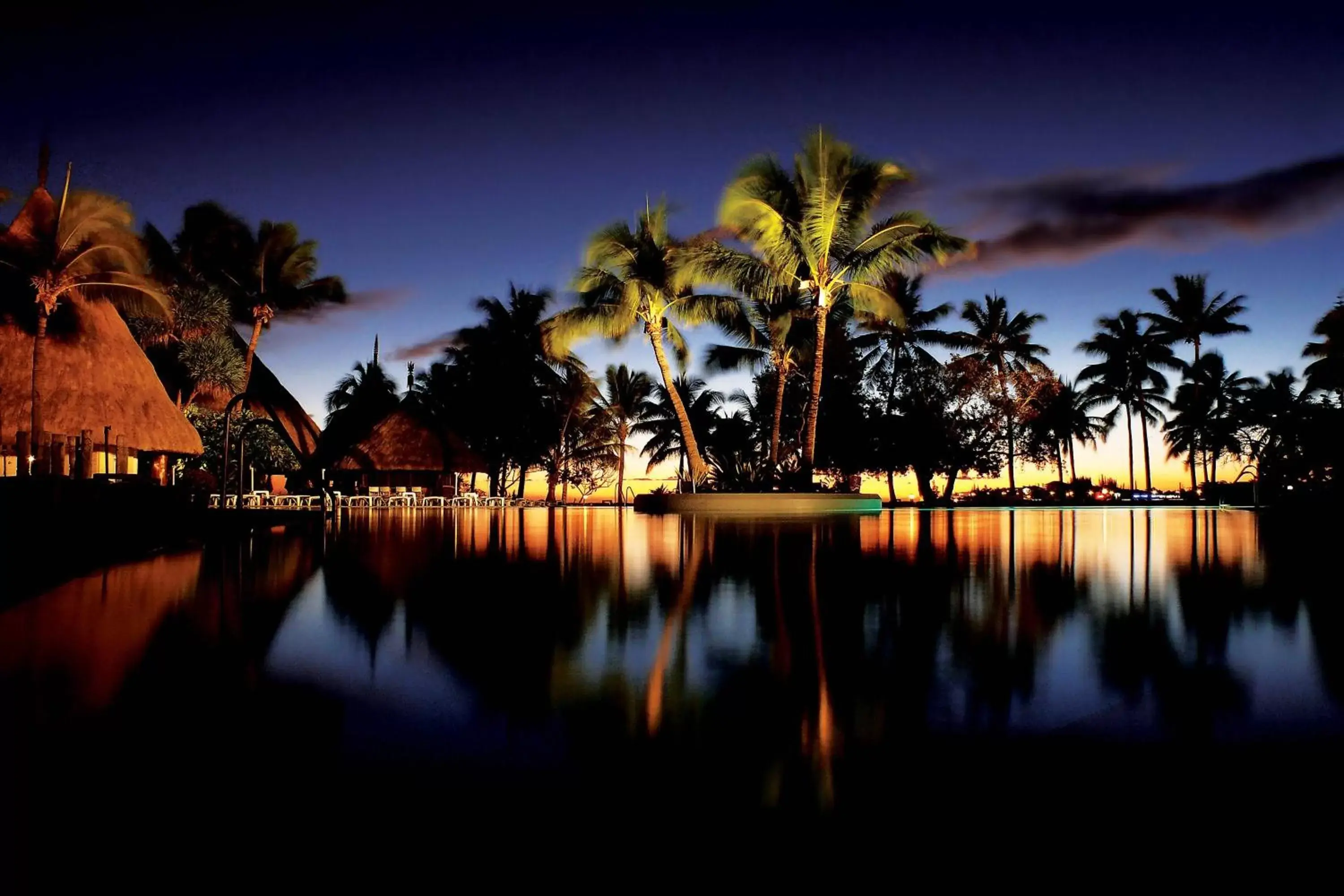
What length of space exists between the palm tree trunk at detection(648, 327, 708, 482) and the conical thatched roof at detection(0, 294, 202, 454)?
11289 mm

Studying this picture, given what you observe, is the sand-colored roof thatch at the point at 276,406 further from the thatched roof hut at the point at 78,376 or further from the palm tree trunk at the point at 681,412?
the palm tree trunk at the point at 681,412

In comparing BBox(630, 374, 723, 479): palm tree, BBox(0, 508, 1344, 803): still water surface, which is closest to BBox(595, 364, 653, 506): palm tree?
BBox(630, 374, 723, 479): palm tree

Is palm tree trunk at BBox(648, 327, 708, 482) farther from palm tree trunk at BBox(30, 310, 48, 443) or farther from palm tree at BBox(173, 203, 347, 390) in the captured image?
palm tree at BBox(173, 203, 347, 390)

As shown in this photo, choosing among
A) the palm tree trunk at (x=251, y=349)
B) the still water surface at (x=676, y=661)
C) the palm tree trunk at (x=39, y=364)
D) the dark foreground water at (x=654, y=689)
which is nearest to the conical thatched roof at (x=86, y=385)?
the palm tree trunk at (x=39, y=364)

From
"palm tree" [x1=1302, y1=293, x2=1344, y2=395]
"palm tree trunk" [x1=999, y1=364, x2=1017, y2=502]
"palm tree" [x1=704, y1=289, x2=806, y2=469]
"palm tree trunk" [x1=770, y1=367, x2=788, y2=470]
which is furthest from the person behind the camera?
"palm tree trunk" [x1=999, y1=364, x2=1017, y2=502]

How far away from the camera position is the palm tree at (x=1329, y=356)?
24500 millimetres

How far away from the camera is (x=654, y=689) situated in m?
2.17

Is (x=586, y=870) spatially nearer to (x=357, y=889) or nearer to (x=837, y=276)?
(x=357, y=889)

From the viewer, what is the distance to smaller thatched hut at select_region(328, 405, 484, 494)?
28656mm

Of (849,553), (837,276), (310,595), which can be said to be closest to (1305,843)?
(310,595)

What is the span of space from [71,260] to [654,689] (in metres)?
20.0

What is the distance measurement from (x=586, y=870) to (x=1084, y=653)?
2.05 metres

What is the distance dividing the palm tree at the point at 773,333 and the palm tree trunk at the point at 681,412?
1633mm

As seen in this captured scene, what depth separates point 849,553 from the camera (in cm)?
723
